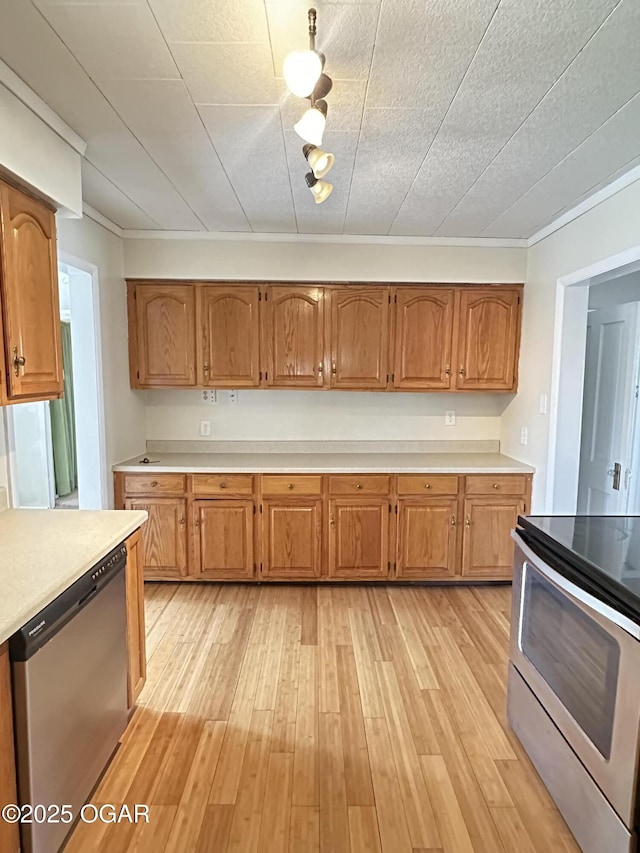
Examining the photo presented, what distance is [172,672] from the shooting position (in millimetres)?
2352

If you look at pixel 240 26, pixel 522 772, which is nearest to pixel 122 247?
pixel 240 26

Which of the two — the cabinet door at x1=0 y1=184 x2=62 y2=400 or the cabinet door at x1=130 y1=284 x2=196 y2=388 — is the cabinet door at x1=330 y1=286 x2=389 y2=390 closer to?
the cabinet door at x1=130 y1=284 x2=196 y2=388

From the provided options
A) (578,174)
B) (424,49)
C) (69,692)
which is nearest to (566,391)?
(578,174)

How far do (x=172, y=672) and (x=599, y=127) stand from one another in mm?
3111

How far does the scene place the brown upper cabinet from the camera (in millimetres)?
3379

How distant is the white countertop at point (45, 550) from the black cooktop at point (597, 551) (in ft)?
5.22

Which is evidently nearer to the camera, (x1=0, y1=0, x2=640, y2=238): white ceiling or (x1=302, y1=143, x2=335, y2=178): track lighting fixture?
(x1=0, y1=0, x2=640, y2=238): white ceiling

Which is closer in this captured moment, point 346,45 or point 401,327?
point 346,45

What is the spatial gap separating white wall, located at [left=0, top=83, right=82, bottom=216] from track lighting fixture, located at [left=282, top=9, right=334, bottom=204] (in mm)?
988

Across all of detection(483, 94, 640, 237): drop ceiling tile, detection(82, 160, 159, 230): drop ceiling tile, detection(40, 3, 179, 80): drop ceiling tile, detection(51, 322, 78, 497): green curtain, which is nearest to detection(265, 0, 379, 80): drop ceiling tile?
detection(40, 3, 179, 80): drop ceiling tile

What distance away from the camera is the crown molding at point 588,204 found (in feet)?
7.34

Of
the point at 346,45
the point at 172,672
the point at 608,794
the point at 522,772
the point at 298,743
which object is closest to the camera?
the point at 608,794

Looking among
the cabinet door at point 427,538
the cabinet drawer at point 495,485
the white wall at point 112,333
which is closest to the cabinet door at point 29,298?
the white wall at point 112,333

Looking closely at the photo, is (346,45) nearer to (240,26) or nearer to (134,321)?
(240,26)
